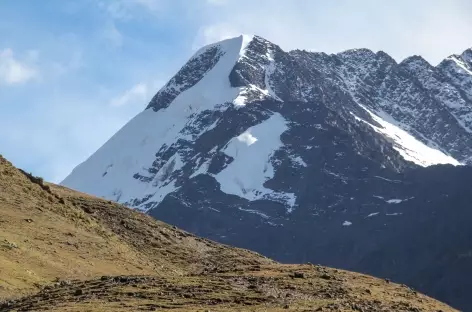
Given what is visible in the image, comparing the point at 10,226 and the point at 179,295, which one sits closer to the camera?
the point at 179,295

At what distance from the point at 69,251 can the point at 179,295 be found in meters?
18.4

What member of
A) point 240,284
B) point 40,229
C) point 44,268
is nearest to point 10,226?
point 40,229

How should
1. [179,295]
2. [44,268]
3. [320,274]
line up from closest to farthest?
[179,295] < [320,274] < [44,268]

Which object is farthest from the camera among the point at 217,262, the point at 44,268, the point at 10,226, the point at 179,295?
the point at 217,262

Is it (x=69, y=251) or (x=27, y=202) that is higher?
(x=27, y=202)

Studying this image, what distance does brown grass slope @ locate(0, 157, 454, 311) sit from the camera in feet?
118

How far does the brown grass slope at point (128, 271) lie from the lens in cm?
3594

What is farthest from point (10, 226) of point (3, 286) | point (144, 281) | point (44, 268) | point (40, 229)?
point (144, 281)

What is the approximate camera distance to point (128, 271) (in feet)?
180

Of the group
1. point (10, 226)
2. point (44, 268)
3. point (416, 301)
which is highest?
point (10, 226)

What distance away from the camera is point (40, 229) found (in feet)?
179

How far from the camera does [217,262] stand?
64188 mm

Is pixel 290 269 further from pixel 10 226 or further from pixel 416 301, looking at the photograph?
pixel 10 226

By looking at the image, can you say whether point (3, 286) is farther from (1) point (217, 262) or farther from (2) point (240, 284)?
(1) point (217, 262)
